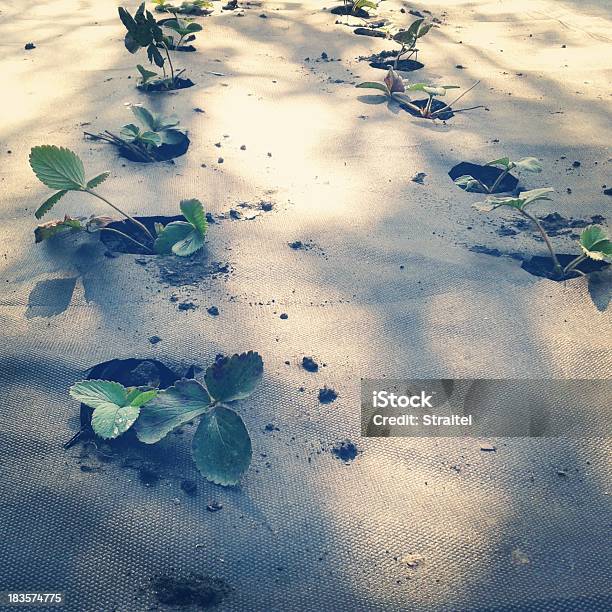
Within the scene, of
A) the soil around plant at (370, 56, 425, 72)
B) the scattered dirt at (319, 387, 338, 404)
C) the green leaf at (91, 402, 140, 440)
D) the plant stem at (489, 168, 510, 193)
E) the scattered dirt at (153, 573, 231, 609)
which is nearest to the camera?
the scattered dirt at (153, 573, 231, 609)

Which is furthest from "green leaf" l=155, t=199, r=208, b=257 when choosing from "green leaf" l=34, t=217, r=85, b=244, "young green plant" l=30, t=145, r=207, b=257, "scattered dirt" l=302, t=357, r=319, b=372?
"scattered dirt" l=302, t=357, r=319, b=372

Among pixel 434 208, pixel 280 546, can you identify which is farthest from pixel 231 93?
pixel 280 546

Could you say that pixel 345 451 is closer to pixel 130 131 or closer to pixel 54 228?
pixel 54 228

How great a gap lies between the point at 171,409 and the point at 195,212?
733 millimetres

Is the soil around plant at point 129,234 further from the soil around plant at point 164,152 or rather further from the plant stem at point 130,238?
the soil around plant at point 164,152

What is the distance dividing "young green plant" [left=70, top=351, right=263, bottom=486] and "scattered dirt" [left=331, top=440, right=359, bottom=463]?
0.70ft

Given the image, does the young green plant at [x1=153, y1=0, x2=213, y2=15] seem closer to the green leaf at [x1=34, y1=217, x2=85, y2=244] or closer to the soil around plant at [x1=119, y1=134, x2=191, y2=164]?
the soil around plant at [x1=119, y1=134, x2=191, y2=164]

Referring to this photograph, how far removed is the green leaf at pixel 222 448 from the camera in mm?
1293

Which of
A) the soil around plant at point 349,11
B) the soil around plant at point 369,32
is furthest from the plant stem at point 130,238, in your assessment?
the soil around plant at point 349,11

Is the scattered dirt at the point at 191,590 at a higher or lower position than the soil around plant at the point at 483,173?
higher

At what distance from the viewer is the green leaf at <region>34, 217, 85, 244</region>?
1939 mm

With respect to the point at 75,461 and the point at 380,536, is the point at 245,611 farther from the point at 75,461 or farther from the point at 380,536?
the point at 75,461

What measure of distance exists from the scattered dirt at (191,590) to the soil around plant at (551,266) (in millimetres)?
1307

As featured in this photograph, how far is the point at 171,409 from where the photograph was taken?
1.38m
